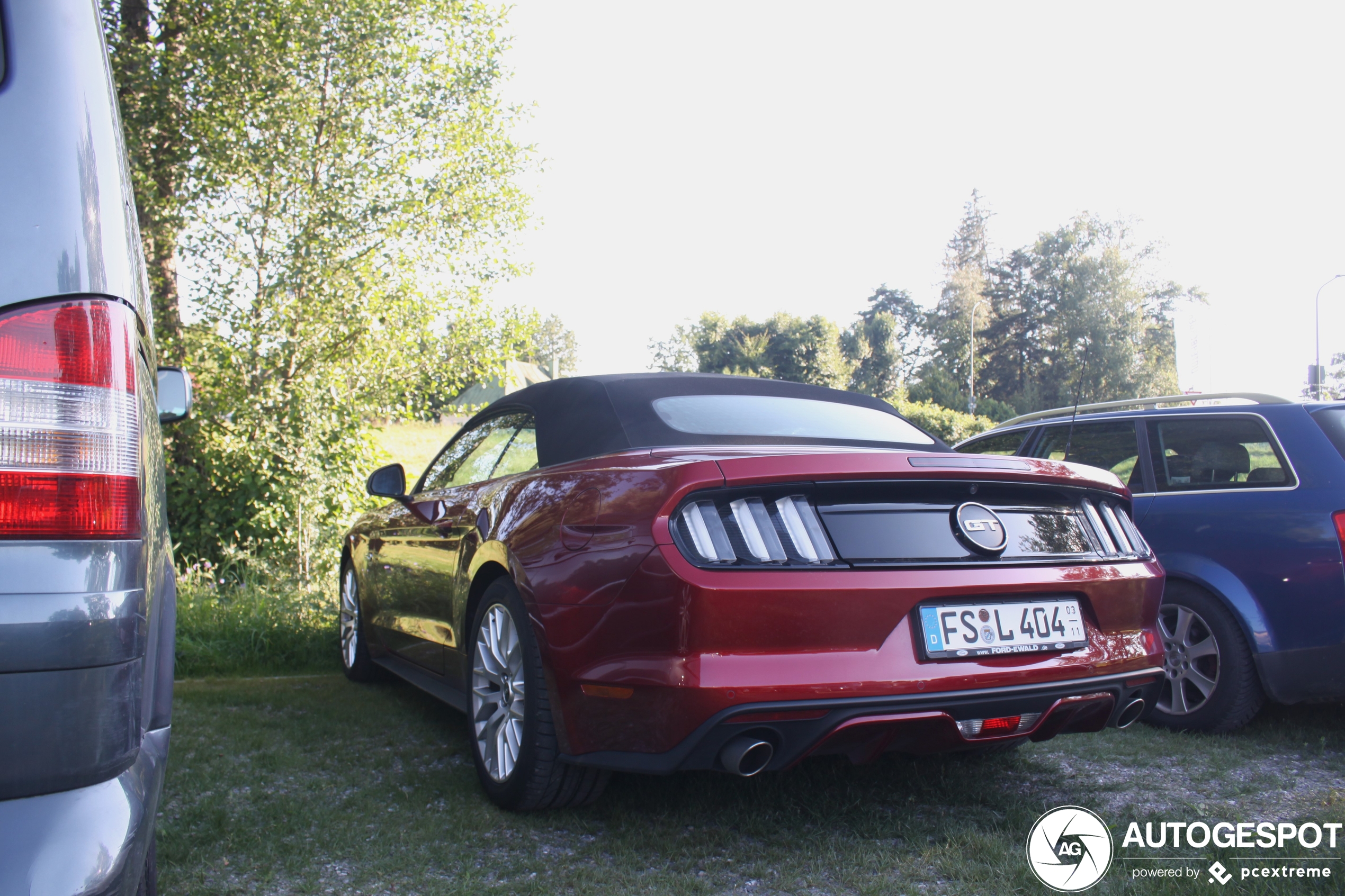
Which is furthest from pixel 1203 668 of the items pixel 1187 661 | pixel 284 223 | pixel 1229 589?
pixel 284 223

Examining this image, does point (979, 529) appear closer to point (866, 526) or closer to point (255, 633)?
point (866, 526)

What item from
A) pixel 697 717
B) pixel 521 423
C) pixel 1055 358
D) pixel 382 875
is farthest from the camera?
pixel 1055 358

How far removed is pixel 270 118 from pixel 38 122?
803cm

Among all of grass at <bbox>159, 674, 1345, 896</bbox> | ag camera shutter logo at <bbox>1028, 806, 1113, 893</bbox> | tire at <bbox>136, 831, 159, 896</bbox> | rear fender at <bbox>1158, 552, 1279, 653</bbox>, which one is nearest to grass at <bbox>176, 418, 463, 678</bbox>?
grass at <bbox>159, 674, 1345, 896</bbox>

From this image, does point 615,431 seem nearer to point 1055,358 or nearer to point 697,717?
point 697,717

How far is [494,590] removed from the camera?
128 inches

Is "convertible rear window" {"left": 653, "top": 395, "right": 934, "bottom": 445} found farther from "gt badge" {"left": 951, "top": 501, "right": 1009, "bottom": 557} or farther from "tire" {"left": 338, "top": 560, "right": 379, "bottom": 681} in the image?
"tire" {"left": 338, "top": 560, "right": 379, "bottom": 681}

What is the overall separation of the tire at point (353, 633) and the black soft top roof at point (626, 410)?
6.37 feet

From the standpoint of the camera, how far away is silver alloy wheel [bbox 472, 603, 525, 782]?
306 centimetres

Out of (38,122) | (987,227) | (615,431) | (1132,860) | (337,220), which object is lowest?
(1132,860)

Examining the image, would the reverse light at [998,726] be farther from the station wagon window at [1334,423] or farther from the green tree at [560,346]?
the green tree at [560,346]

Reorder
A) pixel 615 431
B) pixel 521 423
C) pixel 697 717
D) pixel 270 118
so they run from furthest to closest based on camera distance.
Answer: pixel 270 118
pixel 521 423
pixel 615 431
pixel 697 717

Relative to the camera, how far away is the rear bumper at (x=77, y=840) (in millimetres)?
1225

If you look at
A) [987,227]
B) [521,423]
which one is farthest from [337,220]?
[987,227]
